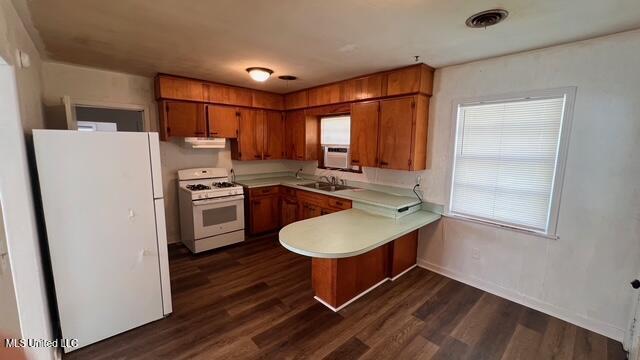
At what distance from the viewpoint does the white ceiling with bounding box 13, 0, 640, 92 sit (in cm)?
171

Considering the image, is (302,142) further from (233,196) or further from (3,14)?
(3,14)

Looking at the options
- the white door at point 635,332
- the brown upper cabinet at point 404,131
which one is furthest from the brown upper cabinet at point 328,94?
the white door at point 635,332

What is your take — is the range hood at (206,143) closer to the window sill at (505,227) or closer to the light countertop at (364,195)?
the light countertop at (364,195)

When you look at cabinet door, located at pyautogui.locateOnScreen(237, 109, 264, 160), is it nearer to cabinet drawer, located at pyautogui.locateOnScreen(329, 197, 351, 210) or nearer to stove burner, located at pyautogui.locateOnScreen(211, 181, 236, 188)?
stove burner, located at pyautogui.locateOnScreen(211, 181, 236, 188)

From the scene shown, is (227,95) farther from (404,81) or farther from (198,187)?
(404,81)

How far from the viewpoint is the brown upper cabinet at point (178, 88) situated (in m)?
3.48

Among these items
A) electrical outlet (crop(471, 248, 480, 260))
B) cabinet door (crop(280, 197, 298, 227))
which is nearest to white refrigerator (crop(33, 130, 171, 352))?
cabinet door (crop(280, 197, 298, 227))

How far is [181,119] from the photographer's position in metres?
3.71

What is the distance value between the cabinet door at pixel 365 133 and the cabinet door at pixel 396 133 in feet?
0.30

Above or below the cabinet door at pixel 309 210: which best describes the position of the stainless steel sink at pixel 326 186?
above

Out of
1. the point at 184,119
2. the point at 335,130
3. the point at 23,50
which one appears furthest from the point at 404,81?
the point at 23,50

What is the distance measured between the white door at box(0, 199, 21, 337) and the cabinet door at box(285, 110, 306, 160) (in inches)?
140

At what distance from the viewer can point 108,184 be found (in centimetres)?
208

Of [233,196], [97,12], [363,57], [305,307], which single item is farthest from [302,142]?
[97,12]
